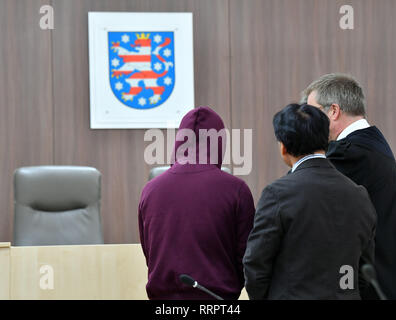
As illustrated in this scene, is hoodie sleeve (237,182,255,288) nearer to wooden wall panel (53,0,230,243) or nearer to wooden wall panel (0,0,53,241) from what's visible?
wooden wall panel (53,0,230,243)

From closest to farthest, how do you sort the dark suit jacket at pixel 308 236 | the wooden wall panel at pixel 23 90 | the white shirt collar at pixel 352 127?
1. the dark suit jacket at pixel 308 236
2. the white shirt collar at pixel 352 127
3. the wooden wall panel at pixel 23 90

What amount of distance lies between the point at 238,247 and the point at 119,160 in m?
2.67

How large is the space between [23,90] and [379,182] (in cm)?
314

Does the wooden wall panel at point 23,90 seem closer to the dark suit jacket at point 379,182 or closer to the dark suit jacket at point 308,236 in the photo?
the dark suit jacket at point 379,182

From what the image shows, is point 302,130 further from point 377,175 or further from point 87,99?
point 87,99

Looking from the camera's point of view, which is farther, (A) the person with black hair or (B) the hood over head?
(B) the hood over head

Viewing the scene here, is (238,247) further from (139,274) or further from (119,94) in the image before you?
(119,94)

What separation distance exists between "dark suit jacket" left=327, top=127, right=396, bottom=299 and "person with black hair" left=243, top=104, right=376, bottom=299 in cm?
25

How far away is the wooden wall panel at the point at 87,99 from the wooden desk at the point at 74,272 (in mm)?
1496

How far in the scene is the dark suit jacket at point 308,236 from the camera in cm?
165

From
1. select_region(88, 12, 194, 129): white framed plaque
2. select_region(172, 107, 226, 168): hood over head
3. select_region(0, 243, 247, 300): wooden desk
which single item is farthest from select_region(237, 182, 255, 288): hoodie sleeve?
select_region(88, 12, 194, 129): white framed plaque

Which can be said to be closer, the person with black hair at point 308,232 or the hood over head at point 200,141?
the person with black hair at point 308,232

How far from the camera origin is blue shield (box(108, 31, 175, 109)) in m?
4.45

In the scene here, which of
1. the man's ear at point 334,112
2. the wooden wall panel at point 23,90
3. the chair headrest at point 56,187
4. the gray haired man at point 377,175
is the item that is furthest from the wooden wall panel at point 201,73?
the gray haired man at point 377,175
